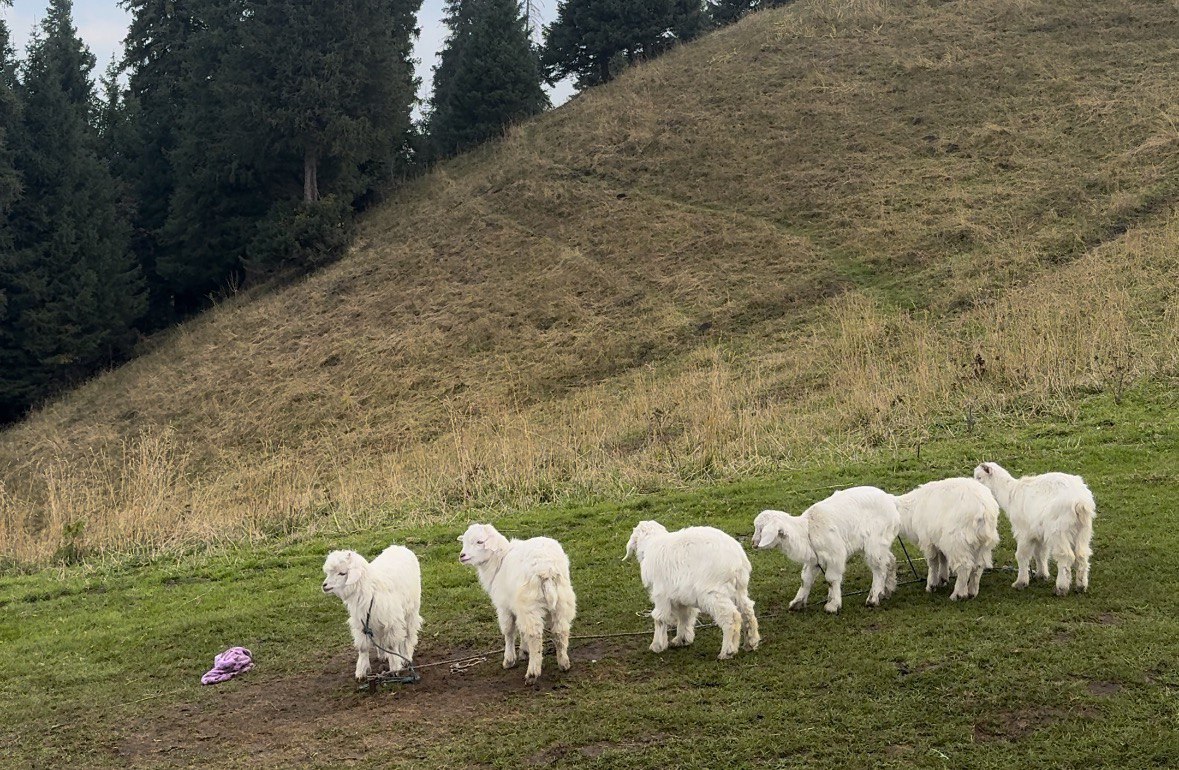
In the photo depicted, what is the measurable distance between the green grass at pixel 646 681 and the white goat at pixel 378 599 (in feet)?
1.32

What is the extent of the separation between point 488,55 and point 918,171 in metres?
25.8

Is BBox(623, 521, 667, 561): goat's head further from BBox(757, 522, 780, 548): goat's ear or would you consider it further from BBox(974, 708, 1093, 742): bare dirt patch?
BBox(974, 708, 1093, 742): bare dirt patch

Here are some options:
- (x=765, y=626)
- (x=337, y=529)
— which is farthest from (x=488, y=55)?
(x=765, y=626)

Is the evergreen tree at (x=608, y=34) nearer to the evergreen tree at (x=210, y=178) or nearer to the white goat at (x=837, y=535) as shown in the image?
the evergreen tree at (x=210, y=178)

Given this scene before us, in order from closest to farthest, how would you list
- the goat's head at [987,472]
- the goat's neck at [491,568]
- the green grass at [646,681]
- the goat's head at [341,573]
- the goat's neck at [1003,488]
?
the green grass at [646,681] < the goat's head at [341,573] < the goat's neck at [491,568] < the goat's neck at [1003,488] < the goat's head at [987,472]

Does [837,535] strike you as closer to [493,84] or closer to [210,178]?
[210,178]

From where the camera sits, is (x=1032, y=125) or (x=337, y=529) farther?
(x=1032, y=125)

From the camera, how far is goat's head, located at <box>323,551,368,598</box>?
29.3ft

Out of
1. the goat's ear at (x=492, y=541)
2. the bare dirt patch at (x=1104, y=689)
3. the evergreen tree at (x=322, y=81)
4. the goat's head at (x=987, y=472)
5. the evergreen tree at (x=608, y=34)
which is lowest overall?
the bare dirt patch at (x=1104, y=689)

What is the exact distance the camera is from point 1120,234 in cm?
2917

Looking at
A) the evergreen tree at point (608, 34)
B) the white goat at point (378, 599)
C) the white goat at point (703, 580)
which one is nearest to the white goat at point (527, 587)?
the white goat at point (378, 599)

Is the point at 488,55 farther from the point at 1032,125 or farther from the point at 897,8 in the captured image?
the point at 1032,125

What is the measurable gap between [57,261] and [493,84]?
23273mm

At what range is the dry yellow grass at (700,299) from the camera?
18.3 meters
